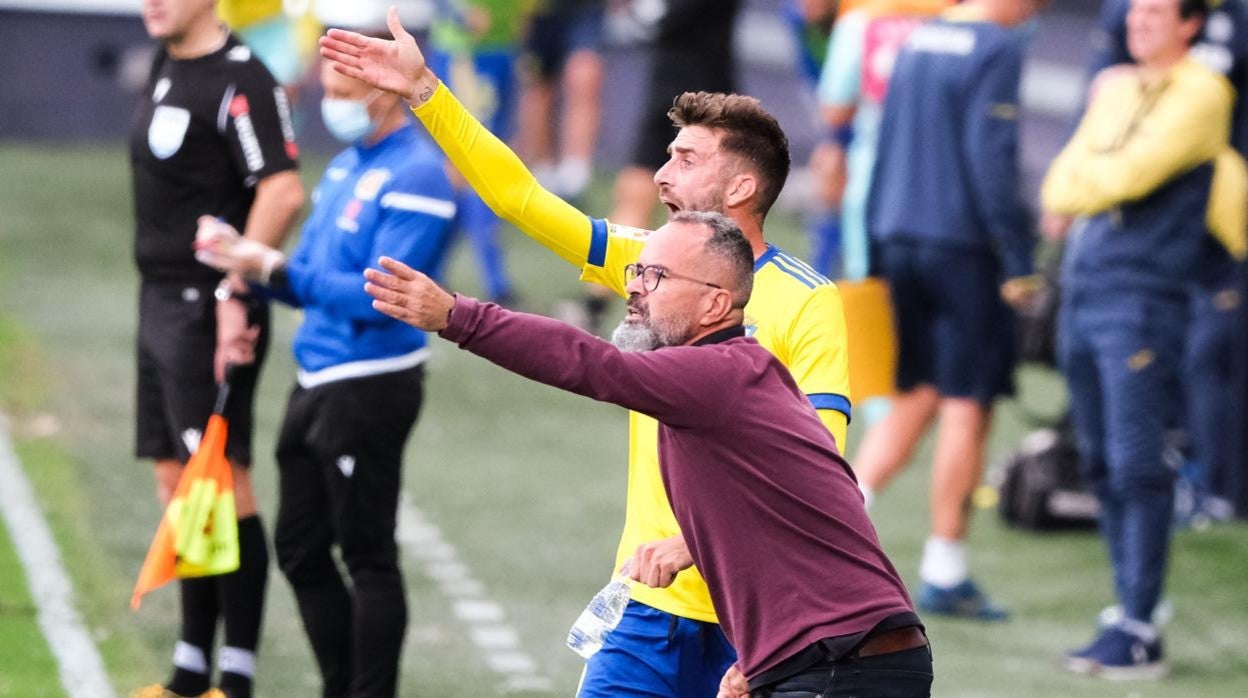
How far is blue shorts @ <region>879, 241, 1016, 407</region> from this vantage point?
8148 millimetres

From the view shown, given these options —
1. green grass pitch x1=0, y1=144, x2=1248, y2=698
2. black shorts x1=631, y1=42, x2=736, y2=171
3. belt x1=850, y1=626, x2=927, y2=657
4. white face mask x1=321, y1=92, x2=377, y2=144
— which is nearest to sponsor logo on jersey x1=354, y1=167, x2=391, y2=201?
white face mask x1=321, y1=92, x2=377, y2=144

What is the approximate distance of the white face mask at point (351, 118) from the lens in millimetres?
6062

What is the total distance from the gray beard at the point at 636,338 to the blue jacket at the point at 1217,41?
14.9 ft

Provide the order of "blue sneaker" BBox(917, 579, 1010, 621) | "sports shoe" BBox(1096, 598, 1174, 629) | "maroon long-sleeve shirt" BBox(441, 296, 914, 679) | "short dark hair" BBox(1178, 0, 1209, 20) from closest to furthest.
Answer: "maroon long-sleeve shirt" BBox(441, 296, 914, 679) → "short dark hair" BBox(1178, 0, 1209, 20) → "sports shoe" BBox(1096, 598, 1174, 629) → "blue sneaker" BBox(917, 579, 1010, 621)

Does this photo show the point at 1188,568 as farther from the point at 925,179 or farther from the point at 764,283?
the point at 764,283

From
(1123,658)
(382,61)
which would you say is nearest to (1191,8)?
(1123,658)

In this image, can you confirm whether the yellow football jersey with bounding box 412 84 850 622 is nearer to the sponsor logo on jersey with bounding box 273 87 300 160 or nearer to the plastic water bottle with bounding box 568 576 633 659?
the plastic water bottle with bounding box 568 576 633 659

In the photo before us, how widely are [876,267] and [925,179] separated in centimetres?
53

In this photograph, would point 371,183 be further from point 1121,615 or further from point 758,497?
point 1121,615

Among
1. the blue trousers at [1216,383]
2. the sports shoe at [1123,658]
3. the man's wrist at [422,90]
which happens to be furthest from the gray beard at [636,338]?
the blue trousers at [1216,383]

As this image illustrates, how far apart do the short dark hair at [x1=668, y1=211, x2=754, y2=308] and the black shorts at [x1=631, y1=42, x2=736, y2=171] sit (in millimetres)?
7142

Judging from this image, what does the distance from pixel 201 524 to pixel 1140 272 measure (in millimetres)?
3420

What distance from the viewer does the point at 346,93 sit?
20.0ft

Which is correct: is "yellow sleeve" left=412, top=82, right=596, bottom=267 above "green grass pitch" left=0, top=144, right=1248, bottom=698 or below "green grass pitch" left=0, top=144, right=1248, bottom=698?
above
